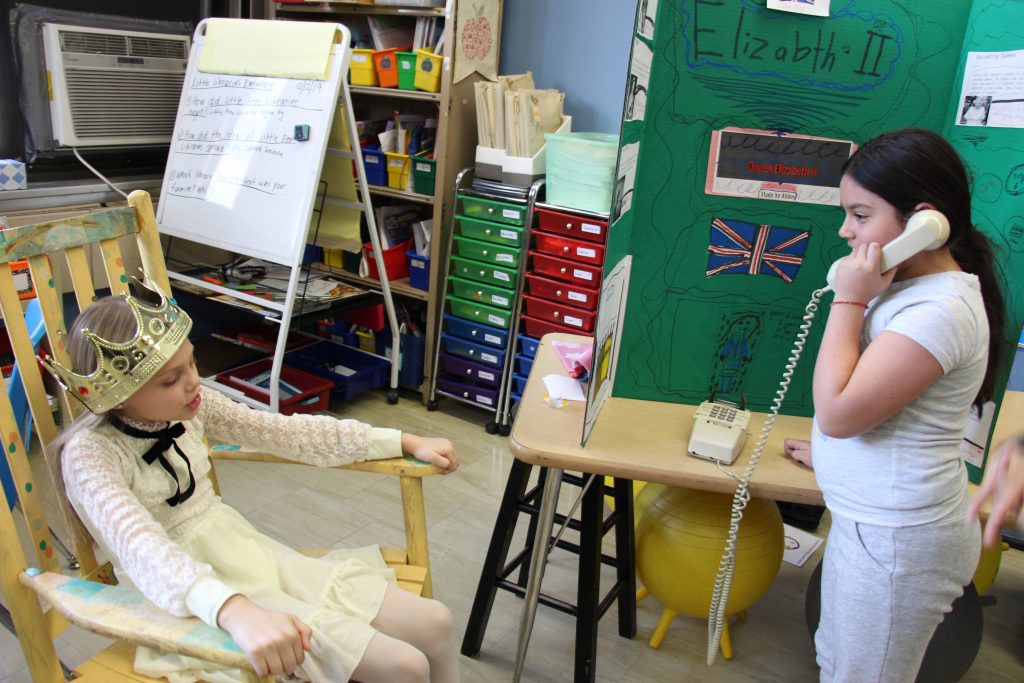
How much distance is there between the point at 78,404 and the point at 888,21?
5.37ft

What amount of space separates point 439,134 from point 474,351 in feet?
2.77

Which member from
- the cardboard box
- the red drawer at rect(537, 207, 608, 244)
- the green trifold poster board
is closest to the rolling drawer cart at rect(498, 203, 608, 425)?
the red drawer at rect(537, 207, 608, 244)

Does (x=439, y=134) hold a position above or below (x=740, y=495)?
above

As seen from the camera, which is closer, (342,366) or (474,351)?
(474,351)

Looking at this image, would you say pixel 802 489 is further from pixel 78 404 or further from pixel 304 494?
pixel 304 494

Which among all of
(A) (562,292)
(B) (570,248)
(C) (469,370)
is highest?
(B) (570,248)

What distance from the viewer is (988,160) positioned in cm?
152

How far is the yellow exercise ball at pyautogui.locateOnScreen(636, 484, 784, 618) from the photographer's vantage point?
5.65ft

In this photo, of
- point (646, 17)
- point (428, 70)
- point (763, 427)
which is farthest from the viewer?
point (428, 70)

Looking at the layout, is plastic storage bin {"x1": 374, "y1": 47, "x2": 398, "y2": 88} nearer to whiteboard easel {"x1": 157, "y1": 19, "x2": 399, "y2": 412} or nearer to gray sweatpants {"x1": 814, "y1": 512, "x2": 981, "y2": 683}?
whiteboard easel {"x1": 157, "y1": 19, "x2": 399, "y2": 412}

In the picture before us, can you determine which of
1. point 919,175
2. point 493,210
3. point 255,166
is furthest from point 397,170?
point 919,175

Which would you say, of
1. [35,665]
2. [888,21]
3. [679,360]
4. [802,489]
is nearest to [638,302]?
[679,360]

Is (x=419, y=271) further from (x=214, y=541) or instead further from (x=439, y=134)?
(x=214, y=541)

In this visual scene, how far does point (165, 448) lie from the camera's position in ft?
4.08
